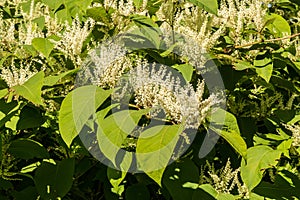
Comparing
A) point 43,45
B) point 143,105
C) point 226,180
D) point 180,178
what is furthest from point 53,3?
point 226,180

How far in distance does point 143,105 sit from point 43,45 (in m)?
0.46

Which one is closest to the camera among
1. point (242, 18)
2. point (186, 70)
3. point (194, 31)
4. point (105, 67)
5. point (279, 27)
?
point (105, 67)

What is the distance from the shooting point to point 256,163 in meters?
1.93

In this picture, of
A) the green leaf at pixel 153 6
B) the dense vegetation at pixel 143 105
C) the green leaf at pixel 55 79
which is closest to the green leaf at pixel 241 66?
the dense vegetation at pixel 143 105

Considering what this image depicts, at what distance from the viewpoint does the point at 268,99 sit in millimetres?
2293

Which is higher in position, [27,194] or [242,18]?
[242,18]

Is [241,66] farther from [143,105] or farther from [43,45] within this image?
[43,45]

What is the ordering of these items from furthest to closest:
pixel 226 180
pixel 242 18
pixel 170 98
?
pixel 242 18, pixel 226 180, pixel 170 98

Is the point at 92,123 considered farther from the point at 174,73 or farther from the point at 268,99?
the point at 268,99

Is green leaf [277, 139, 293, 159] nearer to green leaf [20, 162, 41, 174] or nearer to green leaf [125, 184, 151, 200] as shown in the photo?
green leaf [125, 184, 151, 200]

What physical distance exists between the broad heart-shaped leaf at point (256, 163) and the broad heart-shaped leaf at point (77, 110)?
2.15 feet

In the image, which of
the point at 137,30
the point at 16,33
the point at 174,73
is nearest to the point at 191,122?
the point at 174,73

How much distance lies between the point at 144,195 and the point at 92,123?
489 mm

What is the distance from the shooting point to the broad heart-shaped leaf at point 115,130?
1.56 meters
